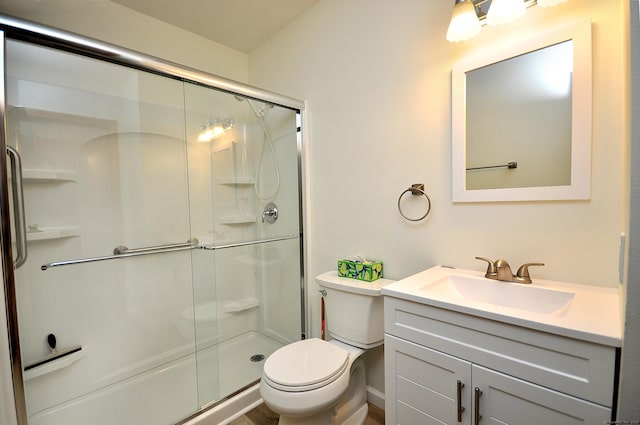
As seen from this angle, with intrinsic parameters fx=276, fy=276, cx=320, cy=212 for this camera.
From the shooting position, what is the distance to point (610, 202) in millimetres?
971

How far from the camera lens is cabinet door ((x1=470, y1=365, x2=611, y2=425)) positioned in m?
0.71

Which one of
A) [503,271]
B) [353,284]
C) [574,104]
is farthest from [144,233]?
[574,104]

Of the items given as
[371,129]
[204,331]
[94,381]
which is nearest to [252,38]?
[371,129]

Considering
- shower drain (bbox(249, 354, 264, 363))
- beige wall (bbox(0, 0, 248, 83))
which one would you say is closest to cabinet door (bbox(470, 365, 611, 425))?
shower drain (bbox(249, 354, 264, 363))

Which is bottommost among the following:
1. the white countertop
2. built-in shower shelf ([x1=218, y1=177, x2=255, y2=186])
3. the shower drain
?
the shower drain

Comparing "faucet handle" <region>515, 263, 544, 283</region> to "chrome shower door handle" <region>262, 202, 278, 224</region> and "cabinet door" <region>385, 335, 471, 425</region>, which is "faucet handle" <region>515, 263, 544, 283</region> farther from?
"chrome shower door handle" <region>262, 202, 278, 224</region>

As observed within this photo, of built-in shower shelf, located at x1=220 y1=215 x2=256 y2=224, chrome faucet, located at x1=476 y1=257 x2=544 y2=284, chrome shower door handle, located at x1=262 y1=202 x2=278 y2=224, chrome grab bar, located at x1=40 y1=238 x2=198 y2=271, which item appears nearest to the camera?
chrome faucet, located at x1=476 y1=257 x2=544 y2=284

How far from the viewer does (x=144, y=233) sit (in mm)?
1980

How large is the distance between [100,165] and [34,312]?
36.1 inches

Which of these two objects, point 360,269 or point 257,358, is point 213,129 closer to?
point 360,269

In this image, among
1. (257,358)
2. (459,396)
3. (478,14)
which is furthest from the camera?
(257,358)

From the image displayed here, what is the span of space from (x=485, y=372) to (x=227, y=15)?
8.28 ft

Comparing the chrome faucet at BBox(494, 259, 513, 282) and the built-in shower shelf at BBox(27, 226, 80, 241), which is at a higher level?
the built-in shower shelf at BBox(27, 226, 80, 241)

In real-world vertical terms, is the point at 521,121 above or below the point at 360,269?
above
